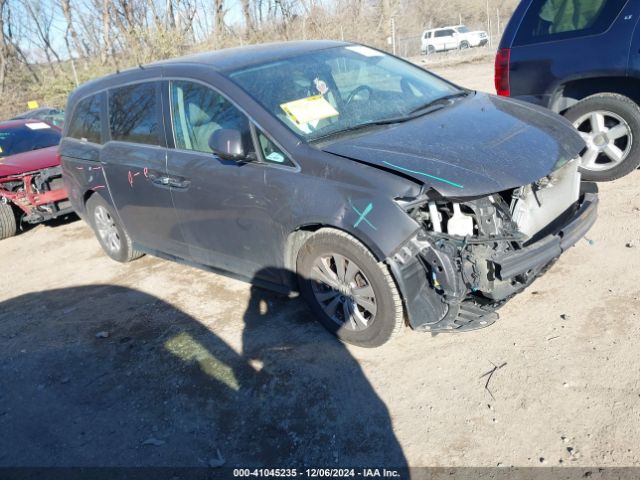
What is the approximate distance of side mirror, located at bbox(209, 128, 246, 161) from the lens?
3330mm

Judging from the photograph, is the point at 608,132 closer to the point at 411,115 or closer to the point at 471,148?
the point at 411,115

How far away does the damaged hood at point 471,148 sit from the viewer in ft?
9.36

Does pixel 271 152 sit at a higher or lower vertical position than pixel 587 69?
lower

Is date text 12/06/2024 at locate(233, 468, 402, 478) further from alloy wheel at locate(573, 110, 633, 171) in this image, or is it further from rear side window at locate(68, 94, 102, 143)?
alloy wheel at locate(573, 110, 633, 171)

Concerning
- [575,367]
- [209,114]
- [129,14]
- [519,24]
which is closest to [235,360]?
[209,114]

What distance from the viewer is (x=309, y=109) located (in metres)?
3.54

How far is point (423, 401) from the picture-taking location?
9.43 ft

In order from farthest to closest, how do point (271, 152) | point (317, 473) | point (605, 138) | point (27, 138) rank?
point (27, 138) → point (605, 138) → point (271, 152) → point (317, 473)

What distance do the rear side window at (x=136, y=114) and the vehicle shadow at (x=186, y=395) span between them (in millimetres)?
1473

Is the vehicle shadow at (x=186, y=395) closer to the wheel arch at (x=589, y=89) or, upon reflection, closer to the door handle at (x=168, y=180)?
the door handle at (x=168, y=180)

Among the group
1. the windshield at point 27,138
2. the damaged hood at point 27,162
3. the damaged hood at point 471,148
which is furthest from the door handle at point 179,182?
the windshield at point 27,138

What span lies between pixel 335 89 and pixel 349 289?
1.52 m

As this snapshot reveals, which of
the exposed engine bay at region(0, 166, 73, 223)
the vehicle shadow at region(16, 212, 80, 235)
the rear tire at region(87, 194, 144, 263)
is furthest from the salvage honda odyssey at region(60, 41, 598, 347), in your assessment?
the vehicle shadow at region(16, 212, 80, 235)

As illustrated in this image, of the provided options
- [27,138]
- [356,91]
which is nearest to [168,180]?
[356,91]
